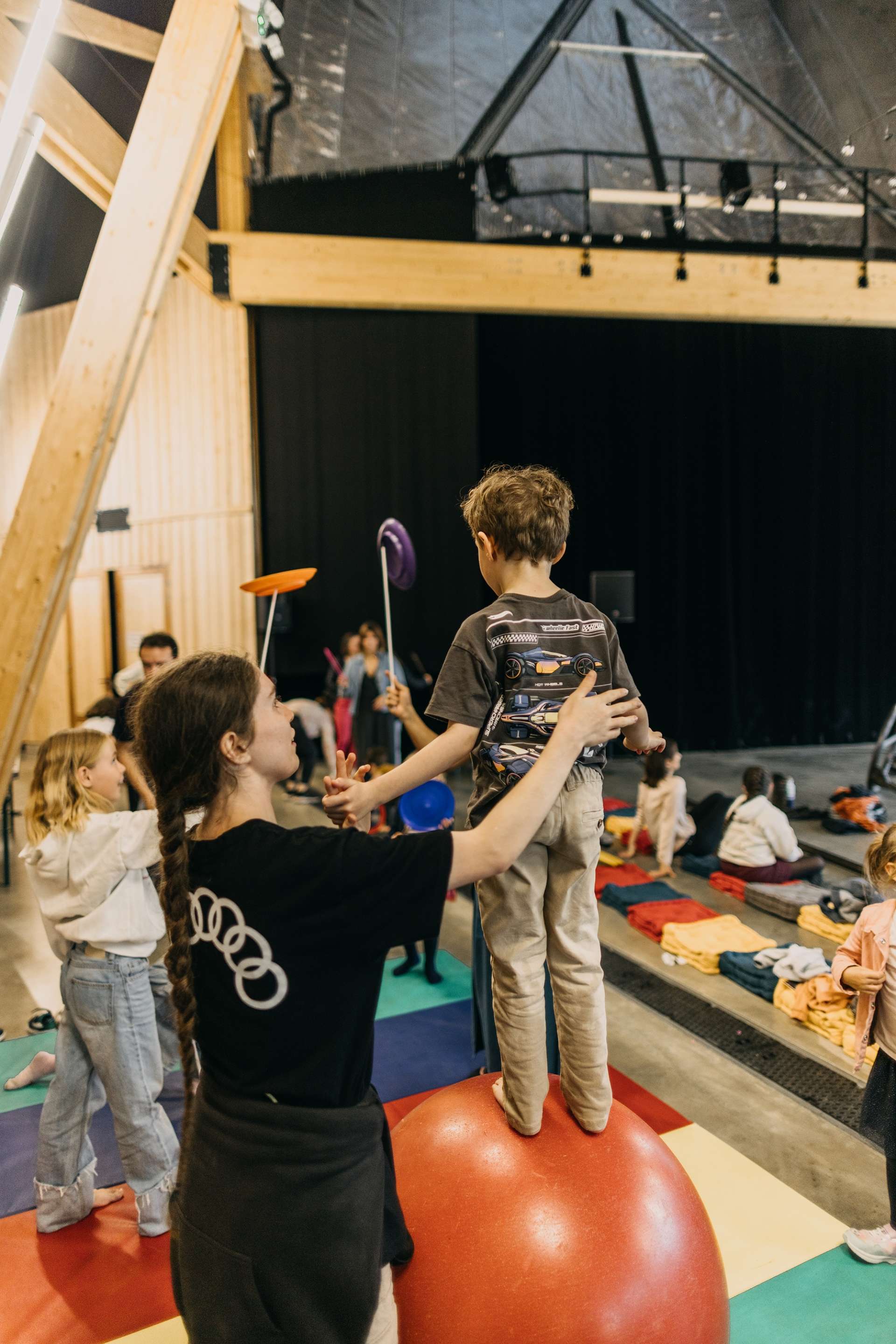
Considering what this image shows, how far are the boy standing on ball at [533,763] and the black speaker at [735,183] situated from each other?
28.9 ft

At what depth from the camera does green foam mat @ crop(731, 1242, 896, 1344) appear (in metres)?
2.45

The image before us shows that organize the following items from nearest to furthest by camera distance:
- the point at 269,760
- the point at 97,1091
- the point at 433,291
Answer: the point at 269,760 → the point at 97,1091 → the point at 433,291

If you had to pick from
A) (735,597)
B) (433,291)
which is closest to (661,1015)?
(433,291)

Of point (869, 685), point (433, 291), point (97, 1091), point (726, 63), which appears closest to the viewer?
point (97, 1091)

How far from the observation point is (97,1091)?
2.96 metres

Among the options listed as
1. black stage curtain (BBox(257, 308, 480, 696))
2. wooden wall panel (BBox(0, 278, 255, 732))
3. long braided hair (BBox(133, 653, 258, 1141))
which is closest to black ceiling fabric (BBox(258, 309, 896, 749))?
black stage curtain (BBox(257, 308, 480, 696))

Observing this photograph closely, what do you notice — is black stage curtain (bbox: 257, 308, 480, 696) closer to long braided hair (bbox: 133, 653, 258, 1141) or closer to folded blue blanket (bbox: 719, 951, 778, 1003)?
folded blue blanket (bbox: 719, 951, 778, 1003)

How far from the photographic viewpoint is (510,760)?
174 centimetres

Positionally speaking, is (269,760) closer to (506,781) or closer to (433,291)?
(506,781)

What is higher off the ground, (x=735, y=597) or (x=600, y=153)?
(x=600, y=153)

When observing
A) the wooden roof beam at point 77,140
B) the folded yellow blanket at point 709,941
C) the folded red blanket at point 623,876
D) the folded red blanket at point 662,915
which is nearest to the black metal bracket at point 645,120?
the wooden roof beam at point 77,140

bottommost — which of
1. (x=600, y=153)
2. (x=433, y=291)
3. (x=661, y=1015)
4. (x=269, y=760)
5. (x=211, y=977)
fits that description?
(x=661, y=1015)

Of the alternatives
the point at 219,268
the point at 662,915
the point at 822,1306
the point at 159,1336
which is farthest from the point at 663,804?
the point at 219,268

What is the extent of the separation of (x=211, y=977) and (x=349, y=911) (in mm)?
246
